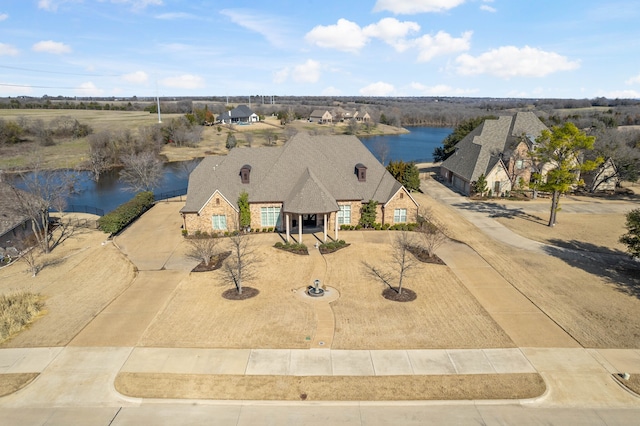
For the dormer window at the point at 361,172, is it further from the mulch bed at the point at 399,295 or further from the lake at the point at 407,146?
the lake at the point at 407,146

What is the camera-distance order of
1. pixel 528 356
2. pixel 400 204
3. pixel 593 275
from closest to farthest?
pixel 528 356 < pixel 593 275 < pixel 400 204

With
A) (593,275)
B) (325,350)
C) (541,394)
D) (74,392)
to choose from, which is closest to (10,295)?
(74,392)

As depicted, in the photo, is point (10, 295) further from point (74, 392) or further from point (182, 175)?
point (182, 175)

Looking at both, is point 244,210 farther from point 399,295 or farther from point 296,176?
point 399,295

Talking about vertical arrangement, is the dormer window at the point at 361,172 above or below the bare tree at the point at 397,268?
above

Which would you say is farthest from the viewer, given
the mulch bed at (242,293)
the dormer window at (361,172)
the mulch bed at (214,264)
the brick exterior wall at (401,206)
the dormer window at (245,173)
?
the dormer window at (361,172)

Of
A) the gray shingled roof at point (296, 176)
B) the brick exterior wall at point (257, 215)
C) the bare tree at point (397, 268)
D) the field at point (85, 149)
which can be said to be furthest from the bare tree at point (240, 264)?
the field at point (85, 149)
